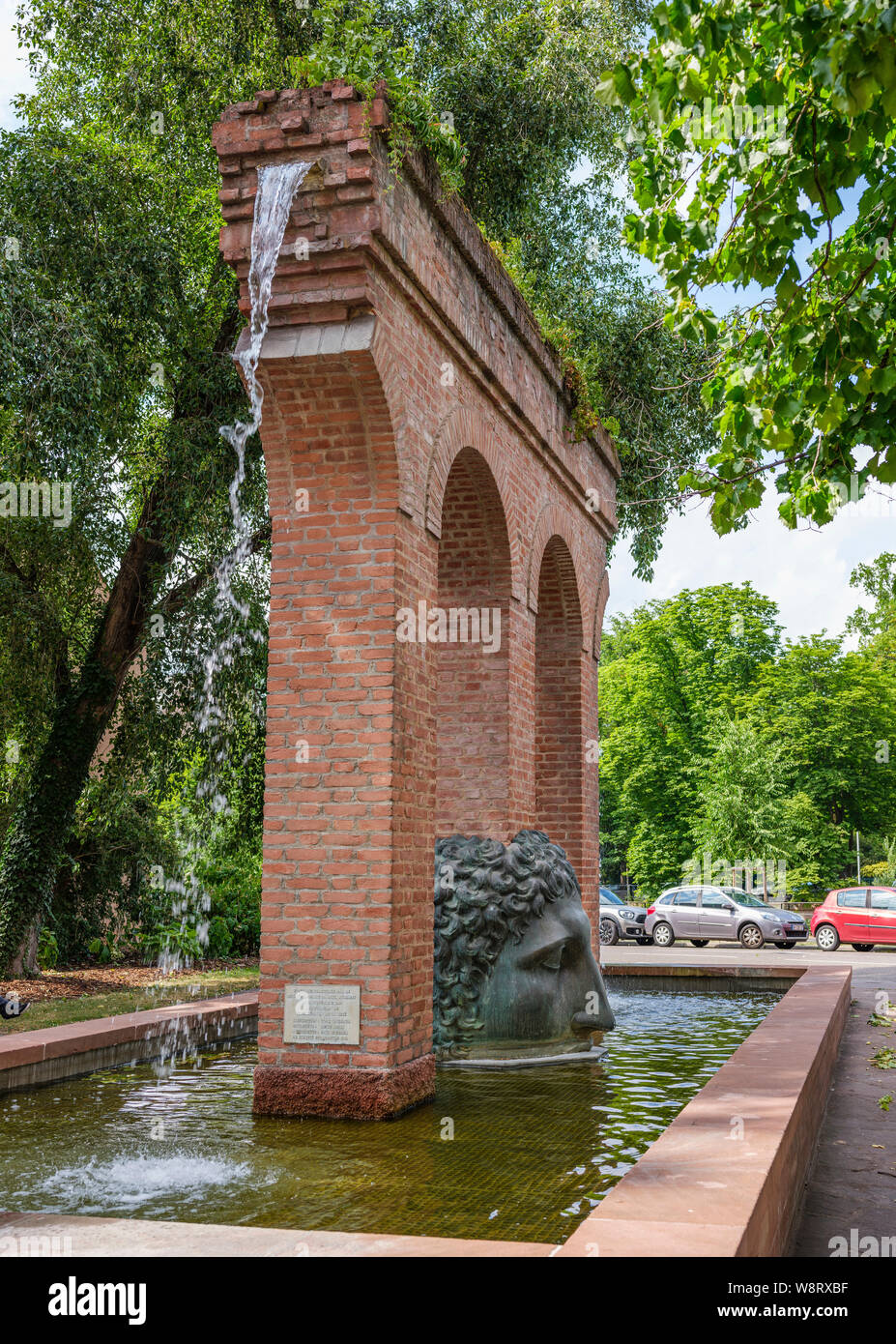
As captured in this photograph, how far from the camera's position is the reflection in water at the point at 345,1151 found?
4.45 meters

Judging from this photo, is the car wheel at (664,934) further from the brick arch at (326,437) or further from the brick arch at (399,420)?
the brick arch at (326,437)

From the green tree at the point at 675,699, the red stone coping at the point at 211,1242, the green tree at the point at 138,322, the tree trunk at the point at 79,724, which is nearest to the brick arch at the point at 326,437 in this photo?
the green tree at the point at 138,322

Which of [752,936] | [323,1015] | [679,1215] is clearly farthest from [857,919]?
[679,1215]

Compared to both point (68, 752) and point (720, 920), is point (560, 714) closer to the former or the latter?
point (68, 752)

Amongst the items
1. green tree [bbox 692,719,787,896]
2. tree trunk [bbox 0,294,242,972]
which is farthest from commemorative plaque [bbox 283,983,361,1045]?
green tree [bbox 692,719,787,896]

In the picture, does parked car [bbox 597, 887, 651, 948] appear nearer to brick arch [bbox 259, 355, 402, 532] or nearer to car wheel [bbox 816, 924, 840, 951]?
car wheel [bbox 816, 924, 840, 951]

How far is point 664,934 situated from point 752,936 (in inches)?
74.7

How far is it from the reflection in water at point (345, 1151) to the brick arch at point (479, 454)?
352 cm

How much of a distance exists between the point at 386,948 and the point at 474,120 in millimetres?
11077

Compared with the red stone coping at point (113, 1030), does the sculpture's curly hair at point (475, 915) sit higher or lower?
higher

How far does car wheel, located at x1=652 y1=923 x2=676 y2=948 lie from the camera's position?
25.9m
